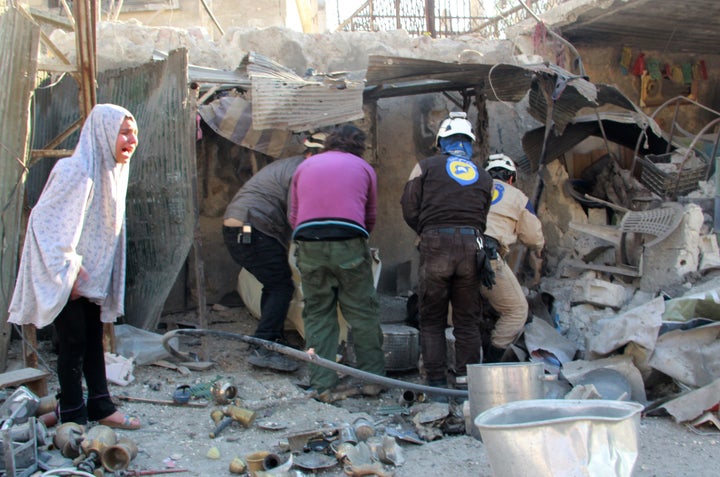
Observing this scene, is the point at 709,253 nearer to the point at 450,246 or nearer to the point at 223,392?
the point at 450,246

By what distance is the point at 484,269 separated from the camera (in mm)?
4723

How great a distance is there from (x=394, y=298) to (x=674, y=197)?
2.62m

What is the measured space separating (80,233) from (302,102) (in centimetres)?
241

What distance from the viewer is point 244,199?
17.8 feet

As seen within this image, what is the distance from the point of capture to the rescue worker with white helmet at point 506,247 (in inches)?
205

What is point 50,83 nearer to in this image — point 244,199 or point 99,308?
point 244,199

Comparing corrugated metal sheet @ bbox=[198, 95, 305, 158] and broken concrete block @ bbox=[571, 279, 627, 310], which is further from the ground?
corrugated metal sheet @ bbox=[198, 95, 305, 158]

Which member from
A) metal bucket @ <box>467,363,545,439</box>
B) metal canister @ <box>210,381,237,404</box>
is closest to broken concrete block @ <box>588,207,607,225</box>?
metal bucket @ <box>467,363,545,439</box>

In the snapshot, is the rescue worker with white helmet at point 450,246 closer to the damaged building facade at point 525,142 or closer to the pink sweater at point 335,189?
the pink sweater at point 335,189

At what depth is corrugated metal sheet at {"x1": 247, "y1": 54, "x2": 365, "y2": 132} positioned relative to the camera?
17.8 feet

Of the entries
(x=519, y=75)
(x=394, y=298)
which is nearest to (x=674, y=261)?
(x=519, y=75)

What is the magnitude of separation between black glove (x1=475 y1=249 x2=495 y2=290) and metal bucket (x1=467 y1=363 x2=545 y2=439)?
44.4 inches

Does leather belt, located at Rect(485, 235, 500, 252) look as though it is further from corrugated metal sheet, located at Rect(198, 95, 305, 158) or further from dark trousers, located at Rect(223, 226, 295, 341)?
corrugated metal sheet, located at Rect(198, 95, 305, 158)

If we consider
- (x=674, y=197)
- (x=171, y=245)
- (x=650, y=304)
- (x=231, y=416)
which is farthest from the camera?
(x=674, y=197)
